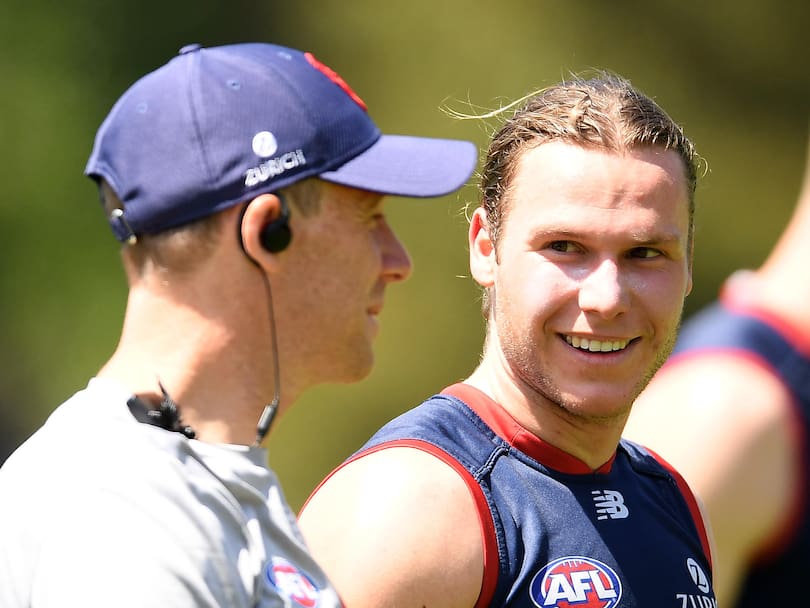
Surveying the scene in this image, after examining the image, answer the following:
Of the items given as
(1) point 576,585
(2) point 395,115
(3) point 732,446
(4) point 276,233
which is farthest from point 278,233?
(2) point 395,115

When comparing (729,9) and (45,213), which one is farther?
(729,9)

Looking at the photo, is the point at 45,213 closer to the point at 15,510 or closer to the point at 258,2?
the point at 258,2

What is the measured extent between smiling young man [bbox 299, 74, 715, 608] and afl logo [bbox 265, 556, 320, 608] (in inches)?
14.1

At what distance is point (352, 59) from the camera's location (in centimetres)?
970

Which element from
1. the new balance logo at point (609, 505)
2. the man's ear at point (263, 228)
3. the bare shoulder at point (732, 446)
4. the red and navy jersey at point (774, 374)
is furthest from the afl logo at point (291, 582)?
the red and navy jersey at point (774, 374)

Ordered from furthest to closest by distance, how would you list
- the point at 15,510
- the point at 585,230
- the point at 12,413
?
1. the point at 12,413
2. the point at 585,230
3. the point at 15,510

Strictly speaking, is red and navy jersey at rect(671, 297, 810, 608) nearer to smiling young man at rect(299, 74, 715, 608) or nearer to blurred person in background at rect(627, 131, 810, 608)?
blurred person in background at rect(627, 131, 810, 608)

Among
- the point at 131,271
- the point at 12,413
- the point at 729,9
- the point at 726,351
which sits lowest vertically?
the point at 12,413

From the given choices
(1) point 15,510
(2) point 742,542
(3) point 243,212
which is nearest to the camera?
(1) point 15,510

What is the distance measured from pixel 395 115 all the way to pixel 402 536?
733 centimetres

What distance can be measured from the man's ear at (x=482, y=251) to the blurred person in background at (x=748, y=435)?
2.46 feet

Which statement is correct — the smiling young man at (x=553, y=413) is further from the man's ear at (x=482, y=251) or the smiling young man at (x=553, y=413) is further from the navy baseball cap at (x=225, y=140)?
the navy baseball cap at (x=225, y=140)

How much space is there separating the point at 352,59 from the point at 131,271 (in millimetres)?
7794

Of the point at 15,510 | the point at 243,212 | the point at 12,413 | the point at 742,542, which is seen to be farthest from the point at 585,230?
the point at 12,413
